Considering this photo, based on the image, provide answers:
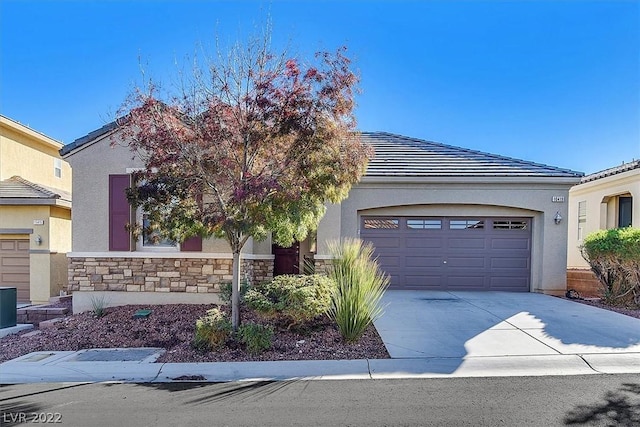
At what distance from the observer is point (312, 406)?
4445 millimetres

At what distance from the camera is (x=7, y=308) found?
9367 millimetres

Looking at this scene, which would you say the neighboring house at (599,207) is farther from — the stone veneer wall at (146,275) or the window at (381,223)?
the stone veneer wall at (146,275)

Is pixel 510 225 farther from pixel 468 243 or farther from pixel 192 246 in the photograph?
pixel 192 246

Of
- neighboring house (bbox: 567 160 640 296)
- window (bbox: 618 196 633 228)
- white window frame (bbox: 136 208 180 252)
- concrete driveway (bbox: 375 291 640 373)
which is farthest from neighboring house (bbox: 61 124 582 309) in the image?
window (bbox: 618 196 633 228)

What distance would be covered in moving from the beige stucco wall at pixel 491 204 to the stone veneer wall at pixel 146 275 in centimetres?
435

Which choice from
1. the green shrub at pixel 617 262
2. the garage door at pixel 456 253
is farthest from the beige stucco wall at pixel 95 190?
the green shrub at pixel 617 262

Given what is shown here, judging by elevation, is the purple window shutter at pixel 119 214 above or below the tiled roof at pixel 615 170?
below

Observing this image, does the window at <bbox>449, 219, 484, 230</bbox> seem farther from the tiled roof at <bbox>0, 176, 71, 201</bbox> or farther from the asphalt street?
the tiled roof at <bbox>0, 176, 71, 201</bbox>

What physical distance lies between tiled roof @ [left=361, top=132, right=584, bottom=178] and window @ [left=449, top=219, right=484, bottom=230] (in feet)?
5.09

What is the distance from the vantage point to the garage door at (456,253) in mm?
11703

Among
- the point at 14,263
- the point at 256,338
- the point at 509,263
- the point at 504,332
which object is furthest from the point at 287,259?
the point at 14,263

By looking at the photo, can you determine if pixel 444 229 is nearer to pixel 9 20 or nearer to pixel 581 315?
pixel 581 315

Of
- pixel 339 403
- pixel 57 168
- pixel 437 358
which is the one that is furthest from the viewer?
pixel 57 168

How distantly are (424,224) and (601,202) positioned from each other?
8995 mm
